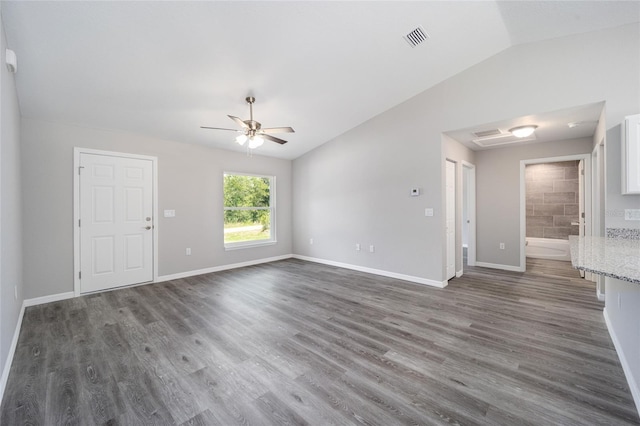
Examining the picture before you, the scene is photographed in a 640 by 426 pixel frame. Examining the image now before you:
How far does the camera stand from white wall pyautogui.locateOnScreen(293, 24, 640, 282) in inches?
114

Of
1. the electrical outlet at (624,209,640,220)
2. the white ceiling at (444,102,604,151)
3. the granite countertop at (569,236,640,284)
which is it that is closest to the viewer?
the granite countertop at (569,236,640,284)

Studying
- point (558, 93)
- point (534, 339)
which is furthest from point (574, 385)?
point (558, 93)

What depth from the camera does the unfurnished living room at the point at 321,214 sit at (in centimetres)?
187

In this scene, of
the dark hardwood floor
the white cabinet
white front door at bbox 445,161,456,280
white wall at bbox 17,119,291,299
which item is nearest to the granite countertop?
the white cabinet

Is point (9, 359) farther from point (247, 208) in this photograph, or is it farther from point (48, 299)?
point (247, 208)

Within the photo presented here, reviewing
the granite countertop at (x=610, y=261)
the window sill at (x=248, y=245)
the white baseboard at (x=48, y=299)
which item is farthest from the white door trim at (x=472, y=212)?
the white baseboard at (x=48, y=299)

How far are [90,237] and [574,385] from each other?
5.61m

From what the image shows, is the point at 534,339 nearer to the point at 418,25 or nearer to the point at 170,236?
the point at 418,25

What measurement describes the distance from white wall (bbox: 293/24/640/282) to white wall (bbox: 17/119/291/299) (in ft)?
4.24

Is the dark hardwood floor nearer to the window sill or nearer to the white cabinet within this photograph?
the white cabinet

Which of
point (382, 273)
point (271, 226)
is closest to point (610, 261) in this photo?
point (382, 273)

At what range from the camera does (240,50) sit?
9.04 feet

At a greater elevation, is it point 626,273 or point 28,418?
point 626,273

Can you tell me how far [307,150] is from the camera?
20.0 feet
